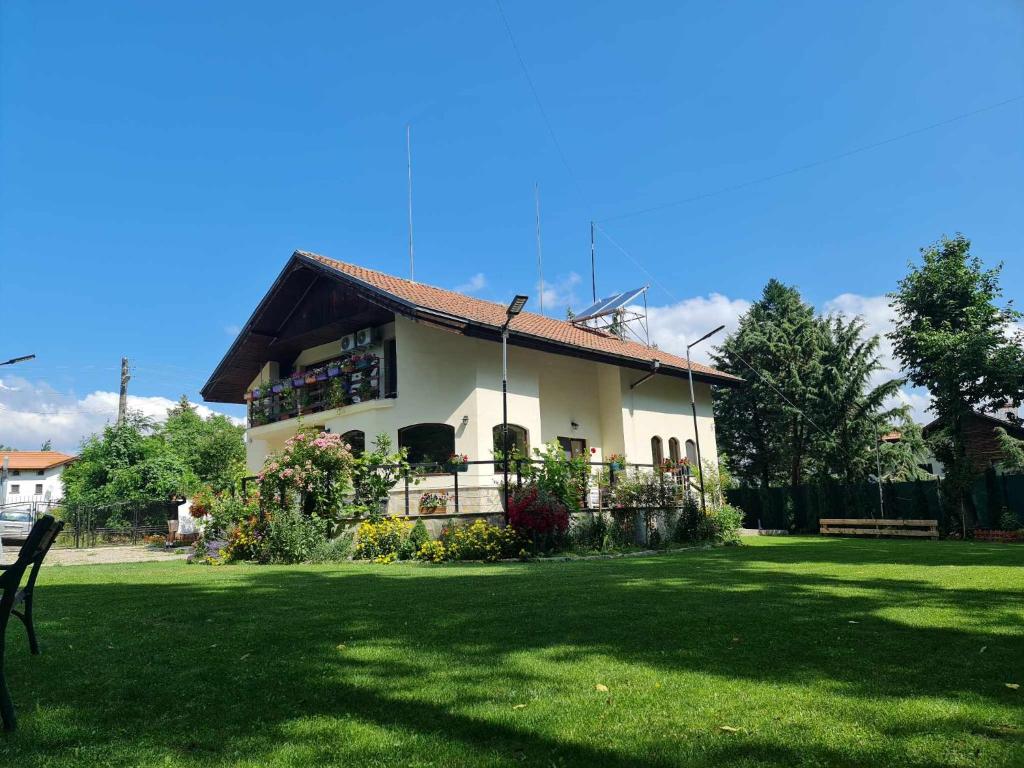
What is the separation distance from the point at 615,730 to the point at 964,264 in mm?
32513

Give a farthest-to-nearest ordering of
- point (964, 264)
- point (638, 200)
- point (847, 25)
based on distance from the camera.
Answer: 1. point (964, 264)
2. point (638, 200)
3. point (847, 25)

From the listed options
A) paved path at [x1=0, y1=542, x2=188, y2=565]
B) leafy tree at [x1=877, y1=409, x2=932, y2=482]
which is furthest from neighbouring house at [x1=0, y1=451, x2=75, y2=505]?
leafy tree at [x1=877, y1=409, x2=932, y2=482]

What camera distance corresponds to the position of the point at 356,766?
Answer: 101 inches

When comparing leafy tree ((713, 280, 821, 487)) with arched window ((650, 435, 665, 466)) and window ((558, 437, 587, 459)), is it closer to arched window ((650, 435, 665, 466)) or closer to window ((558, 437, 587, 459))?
arched window ((650, 435, 665, 466))

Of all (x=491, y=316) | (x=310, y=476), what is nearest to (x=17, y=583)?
(x=310, y=476)

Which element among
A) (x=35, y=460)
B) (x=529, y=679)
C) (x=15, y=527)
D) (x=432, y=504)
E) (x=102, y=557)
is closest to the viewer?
(x=529, y=679)

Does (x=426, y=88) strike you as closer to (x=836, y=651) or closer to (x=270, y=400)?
(x=270, y=400)

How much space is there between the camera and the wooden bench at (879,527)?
72.5 feet

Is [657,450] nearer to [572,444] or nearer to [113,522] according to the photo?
[572,444]

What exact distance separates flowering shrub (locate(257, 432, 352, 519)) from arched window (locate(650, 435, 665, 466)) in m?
12.8

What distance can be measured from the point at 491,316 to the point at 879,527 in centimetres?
1544

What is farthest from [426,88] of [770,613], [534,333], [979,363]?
[979,363]

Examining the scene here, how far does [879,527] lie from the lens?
23469 mm

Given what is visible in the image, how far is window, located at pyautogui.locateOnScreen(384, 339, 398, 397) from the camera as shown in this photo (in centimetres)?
1972
